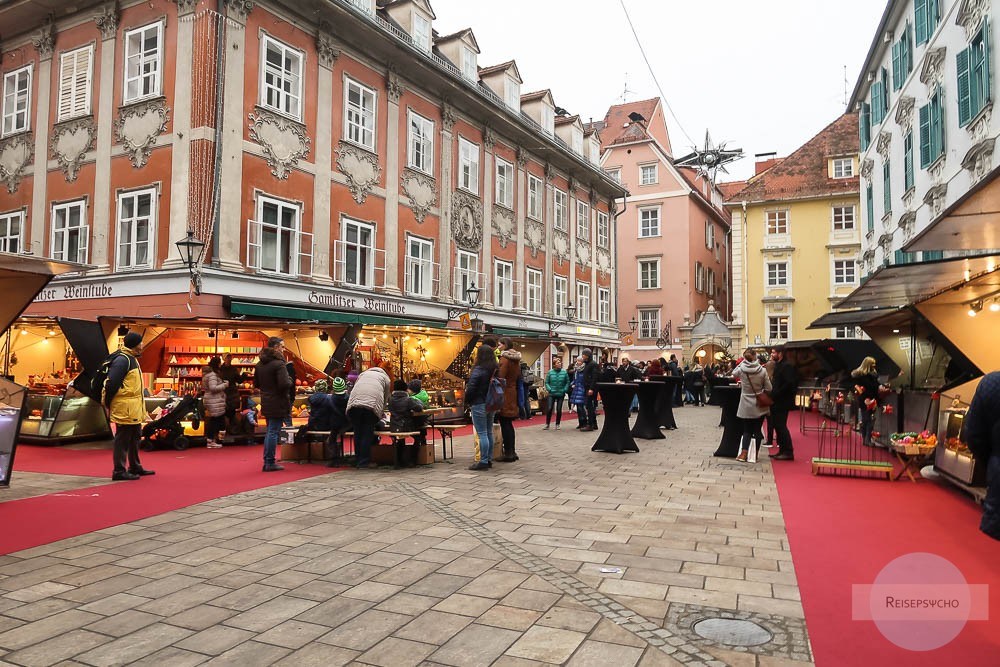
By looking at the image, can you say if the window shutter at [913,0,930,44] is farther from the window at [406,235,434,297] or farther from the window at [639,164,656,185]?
the window at [639,164,656,185]

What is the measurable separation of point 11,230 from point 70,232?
2.73 metres

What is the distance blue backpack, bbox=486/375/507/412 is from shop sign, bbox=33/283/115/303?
36.5 ft

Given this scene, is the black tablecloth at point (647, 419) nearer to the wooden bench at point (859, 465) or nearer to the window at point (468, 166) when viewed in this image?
the wooden bench at point (859, 465)

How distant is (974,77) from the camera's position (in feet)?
48.3

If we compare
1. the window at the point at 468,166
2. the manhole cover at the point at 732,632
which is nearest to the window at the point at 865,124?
the window at the point at 468,166

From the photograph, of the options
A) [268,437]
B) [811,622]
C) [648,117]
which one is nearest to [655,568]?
[811,622]

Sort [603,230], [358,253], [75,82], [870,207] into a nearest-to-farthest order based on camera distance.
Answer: [75,82], [358,253], [870,207], [603,230]

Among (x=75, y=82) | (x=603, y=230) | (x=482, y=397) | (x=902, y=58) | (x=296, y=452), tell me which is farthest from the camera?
(x=603, y=230)

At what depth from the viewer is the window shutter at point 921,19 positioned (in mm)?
18703

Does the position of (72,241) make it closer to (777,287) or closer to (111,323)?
(111,323)

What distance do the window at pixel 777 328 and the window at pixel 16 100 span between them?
3387 centimetres

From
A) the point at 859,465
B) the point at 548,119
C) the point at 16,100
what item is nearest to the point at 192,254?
the point at 16,100

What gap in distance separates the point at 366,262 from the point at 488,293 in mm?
6375

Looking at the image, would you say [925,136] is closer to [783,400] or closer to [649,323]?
[783,400]
